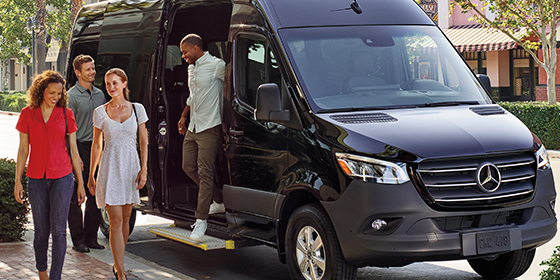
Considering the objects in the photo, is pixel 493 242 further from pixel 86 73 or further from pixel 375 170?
pixel 86 73

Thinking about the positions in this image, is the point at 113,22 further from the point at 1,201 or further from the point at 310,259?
the point at 310,259

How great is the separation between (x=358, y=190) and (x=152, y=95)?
3.34 metres

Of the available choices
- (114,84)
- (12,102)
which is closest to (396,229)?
(114,84)

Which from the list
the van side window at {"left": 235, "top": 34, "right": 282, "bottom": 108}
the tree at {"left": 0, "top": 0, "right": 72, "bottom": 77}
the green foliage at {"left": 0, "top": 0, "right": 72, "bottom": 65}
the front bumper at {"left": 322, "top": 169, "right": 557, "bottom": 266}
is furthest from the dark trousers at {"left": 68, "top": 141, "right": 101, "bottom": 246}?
the green foliage at {"left": 0, "top": 0, "right": 72, "bottom": 65}

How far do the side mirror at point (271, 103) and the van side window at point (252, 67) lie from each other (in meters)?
0.40

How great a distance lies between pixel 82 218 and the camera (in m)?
8.56

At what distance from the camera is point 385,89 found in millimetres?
6727

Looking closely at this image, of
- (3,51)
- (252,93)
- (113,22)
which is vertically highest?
(3,51)

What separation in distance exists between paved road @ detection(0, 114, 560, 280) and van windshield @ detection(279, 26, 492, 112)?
5.47ft

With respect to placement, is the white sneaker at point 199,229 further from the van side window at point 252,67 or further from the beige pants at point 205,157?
the van side window at point 252,67

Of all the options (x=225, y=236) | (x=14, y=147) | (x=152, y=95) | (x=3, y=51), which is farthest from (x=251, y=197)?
(x=3, y=51)

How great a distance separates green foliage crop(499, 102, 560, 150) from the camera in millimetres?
19094

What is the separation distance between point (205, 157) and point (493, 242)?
2864 mm

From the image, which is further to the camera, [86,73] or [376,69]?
[86,73]
